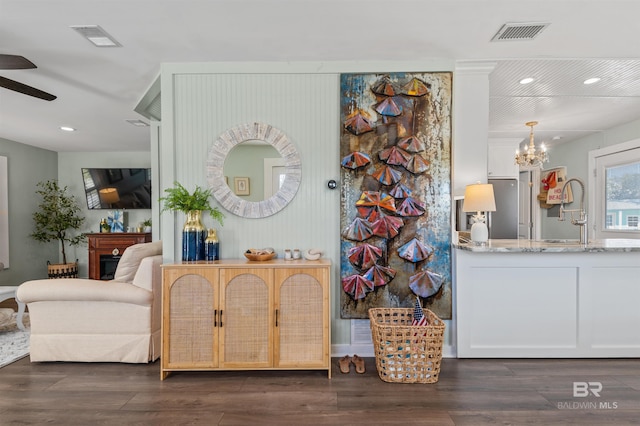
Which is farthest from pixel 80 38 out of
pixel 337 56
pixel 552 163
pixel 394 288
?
pixel 552 163

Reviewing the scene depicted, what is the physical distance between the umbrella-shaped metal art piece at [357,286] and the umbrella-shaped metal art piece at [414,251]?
370 millimetres

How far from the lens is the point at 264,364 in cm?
247

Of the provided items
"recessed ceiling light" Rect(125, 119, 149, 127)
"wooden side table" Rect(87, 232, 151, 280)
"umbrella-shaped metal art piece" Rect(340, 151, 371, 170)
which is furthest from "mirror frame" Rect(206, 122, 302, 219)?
"wooden side table" Rect(87, 232, 151, 280)

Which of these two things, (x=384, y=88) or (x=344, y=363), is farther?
(x=384, y=88)

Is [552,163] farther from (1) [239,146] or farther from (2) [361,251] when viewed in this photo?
(1) [239,146]

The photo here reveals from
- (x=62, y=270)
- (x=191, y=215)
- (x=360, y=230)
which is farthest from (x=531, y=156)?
(x=62, y=270)

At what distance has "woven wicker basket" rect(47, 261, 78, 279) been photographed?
18.6 feet

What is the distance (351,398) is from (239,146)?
2075 mm

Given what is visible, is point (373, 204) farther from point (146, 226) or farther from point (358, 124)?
point (146, 226)

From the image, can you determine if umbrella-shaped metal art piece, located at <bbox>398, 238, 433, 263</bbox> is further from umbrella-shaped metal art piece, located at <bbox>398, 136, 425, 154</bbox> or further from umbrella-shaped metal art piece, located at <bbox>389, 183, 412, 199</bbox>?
umbrella-shaped metal art piece, located at <bbox>398, 136, 425, 154</bbox>

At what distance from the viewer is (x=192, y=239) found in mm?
2732

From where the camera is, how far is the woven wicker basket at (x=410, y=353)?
2.37 meters

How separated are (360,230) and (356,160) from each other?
579mm

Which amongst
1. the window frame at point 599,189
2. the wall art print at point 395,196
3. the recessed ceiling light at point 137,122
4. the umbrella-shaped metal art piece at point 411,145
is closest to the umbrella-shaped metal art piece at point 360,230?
the wall art print at point 395,196
